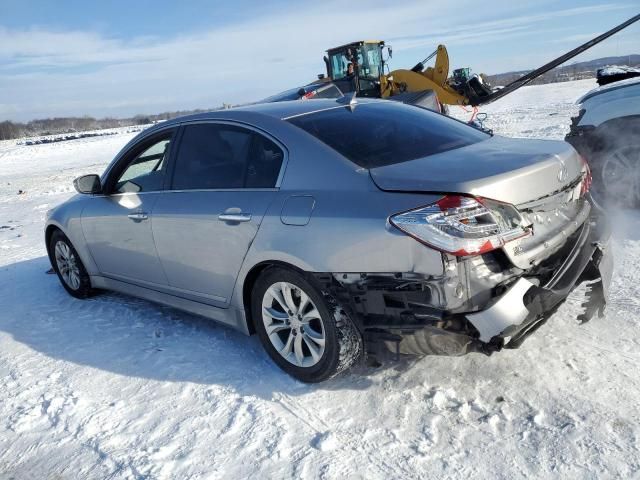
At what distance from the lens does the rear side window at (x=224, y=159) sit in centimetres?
339

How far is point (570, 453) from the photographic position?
97.2 inches

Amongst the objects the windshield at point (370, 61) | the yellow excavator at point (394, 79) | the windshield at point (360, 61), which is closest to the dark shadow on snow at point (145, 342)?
the yellow excavator at point (394, 79)

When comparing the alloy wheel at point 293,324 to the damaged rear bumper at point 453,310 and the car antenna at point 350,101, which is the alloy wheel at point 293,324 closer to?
the damaged rear bumper at point 453,310

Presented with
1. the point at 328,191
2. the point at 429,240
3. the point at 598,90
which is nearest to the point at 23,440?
the point at 328,191

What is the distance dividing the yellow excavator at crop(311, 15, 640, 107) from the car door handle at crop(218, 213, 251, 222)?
884 centimetres

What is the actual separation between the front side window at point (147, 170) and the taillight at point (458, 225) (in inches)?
86.4

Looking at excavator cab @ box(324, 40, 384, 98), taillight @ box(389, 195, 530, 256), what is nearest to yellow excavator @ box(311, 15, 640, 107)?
excavator cab @ box(324, 40, 384, 98)

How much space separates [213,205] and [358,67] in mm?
14386

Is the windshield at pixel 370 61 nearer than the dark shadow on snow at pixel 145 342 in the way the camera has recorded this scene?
No

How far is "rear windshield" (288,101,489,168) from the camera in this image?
3.15m

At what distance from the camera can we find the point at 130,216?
4.25 metres

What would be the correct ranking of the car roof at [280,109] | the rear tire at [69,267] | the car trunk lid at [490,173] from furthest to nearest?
the rear tire at [69,267], the car roof at [280,109], the car trunk lid at [490,173]

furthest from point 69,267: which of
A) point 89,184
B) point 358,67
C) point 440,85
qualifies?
point 358,67

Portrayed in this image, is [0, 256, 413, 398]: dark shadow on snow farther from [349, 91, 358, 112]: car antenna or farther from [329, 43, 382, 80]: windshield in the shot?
[329, 43, 382, 80]: windshield
